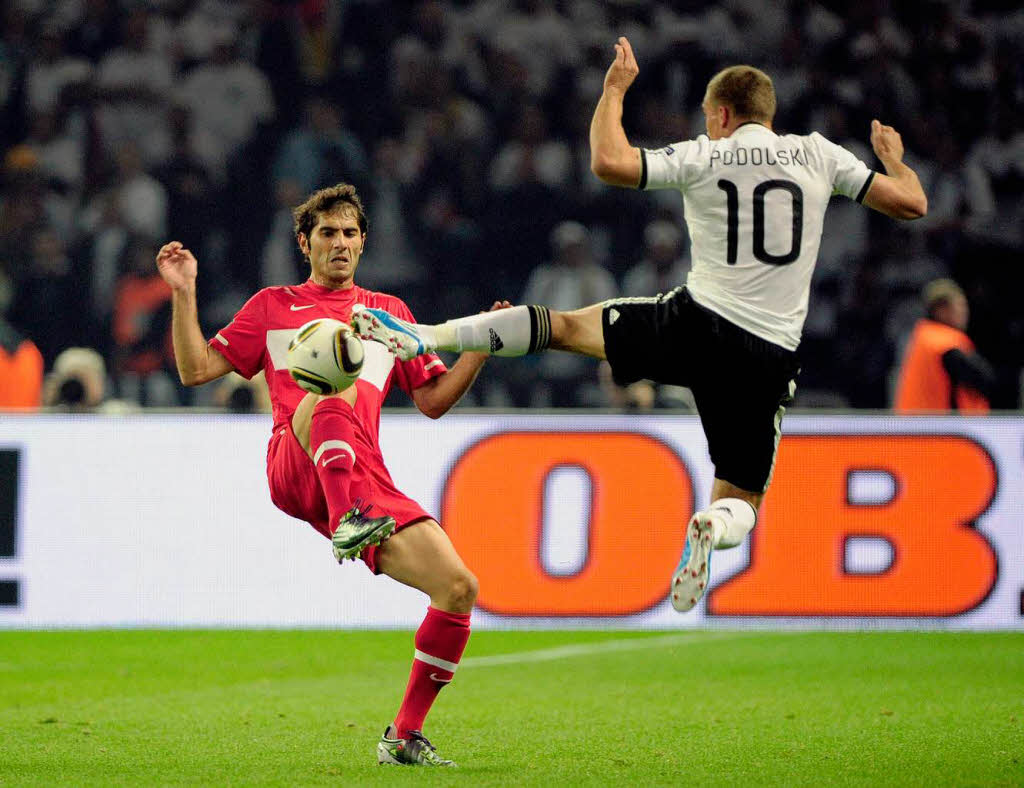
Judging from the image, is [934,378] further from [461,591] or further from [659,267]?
[461,591]

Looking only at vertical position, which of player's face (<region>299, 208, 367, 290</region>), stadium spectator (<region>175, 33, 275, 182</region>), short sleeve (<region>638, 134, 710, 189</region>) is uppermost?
stadium spectator (<region>175, 33, 275, 182</region>)

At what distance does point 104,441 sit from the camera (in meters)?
9.38

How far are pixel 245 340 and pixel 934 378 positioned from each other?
622cm

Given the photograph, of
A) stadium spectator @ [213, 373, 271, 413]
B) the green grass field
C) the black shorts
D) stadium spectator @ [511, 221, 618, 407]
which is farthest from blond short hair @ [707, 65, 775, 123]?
stadium spectator @ [511, 221, 618, 407]

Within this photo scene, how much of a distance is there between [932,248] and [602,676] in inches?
258

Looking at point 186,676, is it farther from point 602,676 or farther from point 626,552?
point 626,552

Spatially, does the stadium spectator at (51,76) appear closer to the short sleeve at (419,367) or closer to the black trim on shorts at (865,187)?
the short sleeve at (419,367)

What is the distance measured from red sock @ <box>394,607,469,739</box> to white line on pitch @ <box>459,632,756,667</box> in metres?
2.94

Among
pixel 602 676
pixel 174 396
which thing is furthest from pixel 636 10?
pixel 602 676

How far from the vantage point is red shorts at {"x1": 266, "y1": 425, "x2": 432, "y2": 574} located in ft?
17.3

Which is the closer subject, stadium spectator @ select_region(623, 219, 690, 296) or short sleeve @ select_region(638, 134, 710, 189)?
short sleeve @ select_region(638, 134, 710, 189)

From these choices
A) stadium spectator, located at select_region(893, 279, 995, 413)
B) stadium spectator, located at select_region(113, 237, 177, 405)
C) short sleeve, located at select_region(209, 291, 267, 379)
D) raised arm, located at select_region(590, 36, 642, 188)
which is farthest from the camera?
stadium spectator, located at select_region(113, 237, 177, 405)

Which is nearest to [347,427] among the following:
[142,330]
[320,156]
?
[142,330]

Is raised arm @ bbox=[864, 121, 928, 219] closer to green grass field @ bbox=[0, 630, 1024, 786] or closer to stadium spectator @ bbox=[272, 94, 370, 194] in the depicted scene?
green grass field @ bbox=[0, 630, 1024, 786]
